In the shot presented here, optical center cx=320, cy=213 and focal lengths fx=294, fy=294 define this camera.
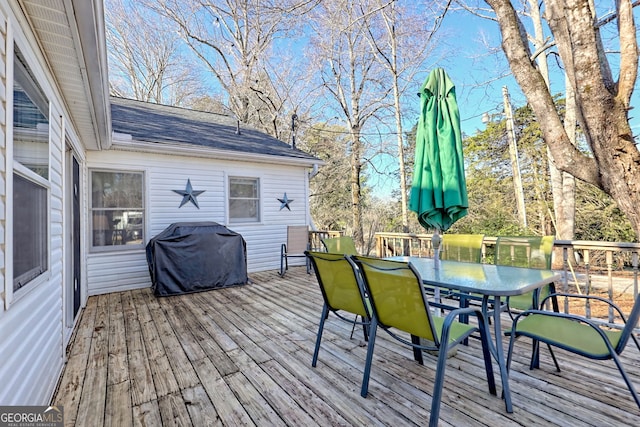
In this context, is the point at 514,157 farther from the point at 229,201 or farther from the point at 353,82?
the point at 229,201

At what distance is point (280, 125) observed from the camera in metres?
13.1

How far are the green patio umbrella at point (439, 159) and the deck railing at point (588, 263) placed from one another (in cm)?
123

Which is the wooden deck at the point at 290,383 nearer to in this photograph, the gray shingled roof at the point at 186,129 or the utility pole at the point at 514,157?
the gray shingled roof at the point at 186,129

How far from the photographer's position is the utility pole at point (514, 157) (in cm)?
950

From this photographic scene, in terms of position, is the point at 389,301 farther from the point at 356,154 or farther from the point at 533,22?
the point at 533,22

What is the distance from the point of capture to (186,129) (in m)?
6.98

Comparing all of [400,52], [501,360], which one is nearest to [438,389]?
[501,360]

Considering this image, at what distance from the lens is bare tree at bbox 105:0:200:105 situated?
41.1 ft

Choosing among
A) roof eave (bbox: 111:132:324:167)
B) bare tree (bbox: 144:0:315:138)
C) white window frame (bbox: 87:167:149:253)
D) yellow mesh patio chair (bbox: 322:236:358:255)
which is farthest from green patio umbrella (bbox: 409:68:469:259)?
bare tree (bbox: 144:0:315:138)

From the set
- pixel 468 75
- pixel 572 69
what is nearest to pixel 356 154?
pixel 468 75

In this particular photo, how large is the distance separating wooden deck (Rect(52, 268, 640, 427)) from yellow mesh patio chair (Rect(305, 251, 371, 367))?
16.1 inches

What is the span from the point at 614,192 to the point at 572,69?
1308mm

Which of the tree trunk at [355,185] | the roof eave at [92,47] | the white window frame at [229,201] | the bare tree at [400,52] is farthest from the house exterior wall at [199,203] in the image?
the bare tree at [400,52]

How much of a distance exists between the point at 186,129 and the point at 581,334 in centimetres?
755
